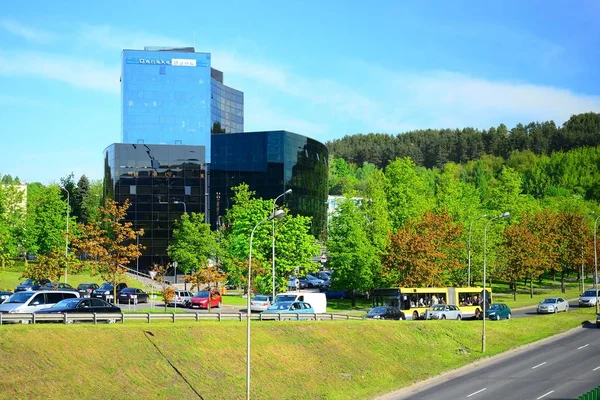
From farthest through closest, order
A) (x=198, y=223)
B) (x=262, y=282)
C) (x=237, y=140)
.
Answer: (x=237, y=140)
(x=198, y=223)
(x=262, y=282)

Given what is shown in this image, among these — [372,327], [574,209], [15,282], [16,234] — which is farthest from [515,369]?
[574,209]

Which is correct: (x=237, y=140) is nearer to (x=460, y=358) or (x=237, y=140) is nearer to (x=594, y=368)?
(x=460, y=358)

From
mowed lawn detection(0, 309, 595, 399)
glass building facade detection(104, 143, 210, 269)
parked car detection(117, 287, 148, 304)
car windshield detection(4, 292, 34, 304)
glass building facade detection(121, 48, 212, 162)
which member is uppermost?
glass building facade detection(121, 48, 212, 162)

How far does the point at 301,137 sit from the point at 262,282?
139 ft

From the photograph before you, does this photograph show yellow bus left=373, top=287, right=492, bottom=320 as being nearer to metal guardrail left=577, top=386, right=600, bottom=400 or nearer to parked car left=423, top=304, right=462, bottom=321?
parked car left=423, top=304, right=462, bottom=321

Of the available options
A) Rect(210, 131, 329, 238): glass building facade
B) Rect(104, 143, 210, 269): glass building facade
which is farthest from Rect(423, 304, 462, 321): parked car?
Rect(104, 143, 210, 269): glass building facade

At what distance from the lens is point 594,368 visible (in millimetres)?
47156

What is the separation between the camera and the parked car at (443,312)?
223ft

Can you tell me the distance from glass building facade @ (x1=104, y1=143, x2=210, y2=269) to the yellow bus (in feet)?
153

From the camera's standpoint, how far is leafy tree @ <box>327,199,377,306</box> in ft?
273

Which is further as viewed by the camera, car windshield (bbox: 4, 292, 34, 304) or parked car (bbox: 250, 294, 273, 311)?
parked car (bbox: 250, 294, 273, 311)

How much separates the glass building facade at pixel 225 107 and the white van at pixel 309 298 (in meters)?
79.0

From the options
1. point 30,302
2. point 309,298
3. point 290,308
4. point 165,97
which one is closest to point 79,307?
point 30,302

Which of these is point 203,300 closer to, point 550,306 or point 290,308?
point 290,308
